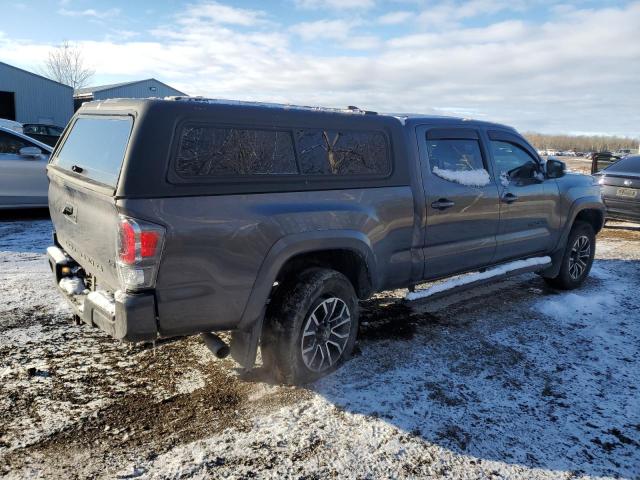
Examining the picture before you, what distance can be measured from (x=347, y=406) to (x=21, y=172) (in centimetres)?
771

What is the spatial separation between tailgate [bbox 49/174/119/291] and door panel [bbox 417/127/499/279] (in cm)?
244

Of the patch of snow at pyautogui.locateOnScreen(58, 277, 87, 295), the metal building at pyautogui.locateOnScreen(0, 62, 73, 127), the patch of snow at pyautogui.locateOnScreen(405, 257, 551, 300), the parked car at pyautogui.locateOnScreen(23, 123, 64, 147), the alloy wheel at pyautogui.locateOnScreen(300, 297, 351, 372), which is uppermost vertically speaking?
the metal building at pyautogui.locateOnScreen(0, 62, 73, 127)

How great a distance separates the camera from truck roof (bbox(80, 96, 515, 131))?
9.71ft

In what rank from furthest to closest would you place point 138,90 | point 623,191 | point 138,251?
point 138,90, point 623,191, point 138,251

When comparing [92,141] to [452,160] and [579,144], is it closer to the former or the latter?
[452,160]

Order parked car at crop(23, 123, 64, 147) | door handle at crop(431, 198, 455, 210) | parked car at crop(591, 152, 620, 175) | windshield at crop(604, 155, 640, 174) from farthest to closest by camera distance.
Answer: parked car at crop(23, 123, 64, 147) → parked car at crop(591, 152, 620, 175) → windshield at crop(604, 155, 640, 174) → door handle at crop(431, 198, 455, 210)

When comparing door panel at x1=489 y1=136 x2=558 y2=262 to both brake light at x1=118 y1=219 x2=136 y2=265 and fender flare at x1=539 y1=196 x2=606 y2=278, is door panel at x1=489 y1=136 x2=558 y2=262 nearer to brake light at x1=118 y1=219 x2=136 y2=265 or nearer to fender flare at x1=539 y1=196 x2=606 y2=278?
fender flare at x1=539 y1=196 x2=606 y2=278

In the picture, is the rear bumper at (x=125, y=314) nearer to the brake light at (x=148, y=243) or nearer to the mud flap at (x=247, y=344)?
the brake light at (x=148, y=243)

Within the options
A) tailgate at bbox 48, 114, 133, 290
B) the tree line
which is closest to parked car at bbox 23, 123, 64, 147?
tailgate at bbox 48, 114, 133, 290

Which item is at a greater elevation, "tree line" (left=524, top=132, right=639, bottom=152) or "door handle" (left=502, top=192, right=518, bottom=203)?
"tree line" (left=524, top=132, right=639, bottom=152)

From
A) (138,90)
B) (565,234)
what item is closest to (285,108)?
(565,234)

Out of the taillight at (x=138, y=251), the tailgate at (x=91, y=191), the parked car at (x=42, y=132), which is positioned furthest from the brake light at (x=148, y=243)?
the parked car at (x=42, y=132)

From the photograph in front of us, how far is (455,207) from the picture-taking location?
4.34 metres

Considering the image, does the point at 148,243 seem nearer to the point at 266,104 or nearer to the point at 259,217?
the point at 259,217
